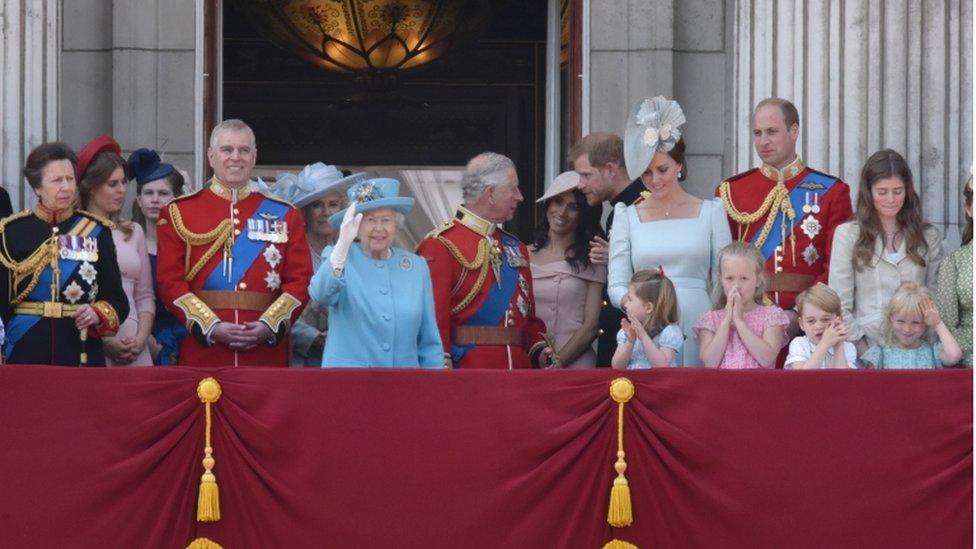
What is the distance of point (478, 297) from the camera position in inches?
401

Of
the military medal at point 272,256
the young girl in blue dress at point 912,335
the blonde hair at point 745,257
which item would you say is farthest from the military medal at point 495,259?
the young girl in blue dress at point 912,335

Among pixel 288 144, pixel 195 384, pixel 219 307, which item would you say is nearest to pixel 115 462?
pixel 195 384

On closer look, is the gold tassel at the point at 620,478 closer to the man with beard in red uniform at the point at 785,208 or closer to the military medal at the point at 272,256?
the man with beard in red uniform at the point at 785,208

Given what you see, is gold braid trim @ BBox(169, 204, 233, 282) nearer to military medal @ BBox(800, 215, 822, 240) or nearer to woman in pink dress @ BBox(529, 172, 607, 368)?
woman in pink dress @ BBox(529, 172, 607, 368)

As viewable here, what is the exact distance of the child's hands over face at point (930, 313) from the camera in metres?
9.46

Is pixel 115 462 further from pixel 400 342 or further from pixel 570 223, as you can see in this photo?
pixel 570 223

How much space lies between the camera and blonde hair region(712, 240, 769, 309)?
952 centimetres

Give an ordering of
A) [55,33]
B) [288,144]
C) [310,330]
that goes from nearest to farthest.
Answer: [310,330] < [55,33] < [288,144]

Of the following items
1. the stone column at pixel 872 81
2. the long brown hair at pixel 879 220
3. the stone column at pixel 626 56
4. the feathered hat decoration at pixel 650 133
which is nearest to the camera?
the long brown hair at pixel 879 220

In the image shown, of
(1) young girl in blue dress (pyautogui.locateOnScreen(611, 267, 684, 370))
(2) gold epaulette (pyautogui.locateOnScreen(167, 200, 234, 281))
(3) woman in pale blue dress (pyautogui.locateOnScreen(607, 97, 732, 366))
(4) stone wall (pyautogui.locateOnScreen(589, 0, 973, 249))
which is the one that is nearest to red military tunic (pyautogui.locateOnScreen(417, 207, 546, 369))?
(3) woman in pale blue dress (pyautogui.locateOnScreen(607, 97, 732, 366))

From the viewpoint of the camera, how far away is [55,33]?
11523mm

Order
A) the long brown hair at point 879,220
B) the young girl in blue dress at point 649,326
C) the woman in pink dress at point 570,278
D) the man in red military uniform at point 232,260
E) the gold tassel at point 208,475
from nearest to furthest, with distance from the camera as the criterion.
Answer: the gold tassel at point 208,475, the young girl in blue dress at point 649,326, the man in red military uniform at point 232,260, the long brown hair at point 879,220, the woman in pink dress at point 570,278

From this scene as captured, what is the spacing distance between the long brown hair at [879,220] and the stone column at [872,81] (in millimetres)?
1403

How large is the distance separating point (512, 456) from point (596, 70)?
345cm
